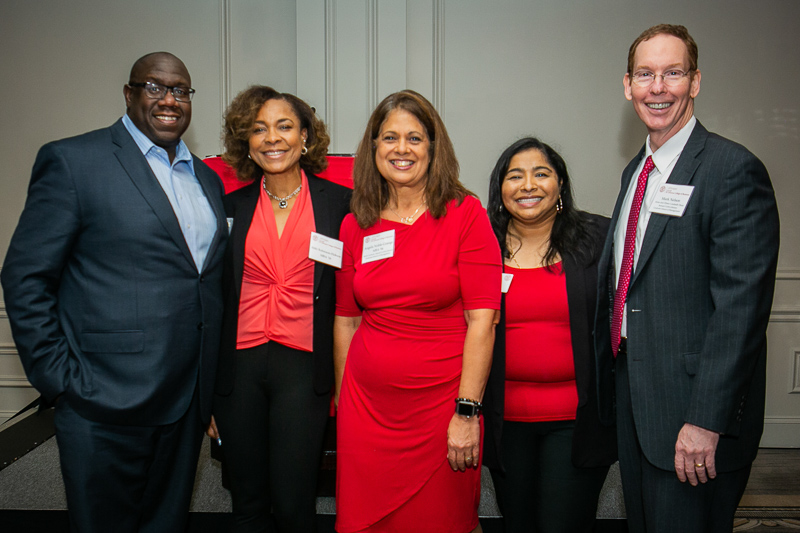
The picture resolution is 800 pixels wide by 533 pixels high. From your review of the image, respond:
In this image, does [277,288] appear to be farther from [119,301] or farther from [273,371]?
[119,301]

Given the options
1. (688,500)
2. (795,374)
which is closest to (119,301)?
(688,500)

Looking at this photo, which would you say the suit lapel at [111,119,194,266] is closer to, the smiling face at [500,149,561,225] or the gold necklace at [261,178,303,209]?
the gold necklace at [261,178,303,209]

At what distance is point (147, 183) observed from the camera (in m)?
1.63

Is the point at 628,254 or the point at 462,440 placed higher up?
the point at 628,254

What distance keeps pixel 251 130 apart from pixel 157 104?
1.11 ft

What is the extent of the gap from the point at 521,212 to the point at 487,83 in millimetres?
2276

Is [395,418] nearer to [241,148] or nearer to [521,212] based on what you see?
[521,212]

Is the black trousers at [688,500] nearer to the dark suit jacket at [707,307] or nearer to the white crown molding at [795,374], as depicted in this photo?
the dark suit jacket at [707,307]

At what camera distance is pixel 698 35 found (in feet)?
12.5

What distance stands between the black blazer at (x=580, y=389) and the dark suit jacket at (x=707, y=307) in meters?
0.20

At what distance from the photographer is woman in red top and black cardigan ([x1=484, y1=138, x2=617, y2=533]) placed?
1737 millimetres

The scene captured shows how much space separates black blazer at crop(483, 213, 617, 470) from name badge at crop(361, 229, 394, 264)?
437 mm

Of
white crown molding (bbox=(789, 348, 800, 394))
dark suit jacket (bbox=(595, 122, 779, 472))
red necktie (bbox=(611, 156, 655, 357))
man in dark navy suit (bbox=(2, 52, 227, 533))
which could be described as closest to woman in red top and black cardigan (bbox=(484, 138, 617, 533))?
red necktie (bbox=(611, 156, 655, 357))

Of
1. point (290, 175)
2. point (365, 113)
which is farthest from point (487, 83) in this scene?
point (290, 175)
